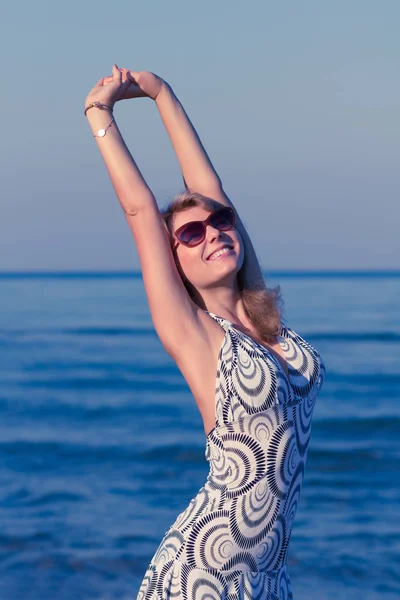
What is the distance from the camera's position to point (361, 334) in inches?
1087

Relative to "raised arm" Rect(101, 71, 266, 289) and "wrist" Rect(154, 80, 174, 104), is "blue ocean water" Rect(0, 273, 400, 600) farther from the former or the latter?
"wrist" Rect(154, 80, 174, 104)

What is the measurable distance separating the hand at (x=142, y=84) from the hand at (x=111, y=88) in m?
0.01

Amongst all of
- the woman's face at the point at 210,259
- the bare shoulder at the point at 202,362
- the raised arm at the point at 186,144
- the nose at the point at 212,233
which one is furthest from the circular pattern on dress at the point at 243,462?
the raised arm at the point at 186,144

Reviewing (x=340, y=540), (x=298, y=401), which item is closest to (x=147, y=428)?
(x=340, y=540)

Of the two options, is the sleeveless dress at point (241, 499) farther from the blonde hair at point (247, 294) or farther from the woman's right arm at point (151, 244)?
the blonde hair at point (247, 294)

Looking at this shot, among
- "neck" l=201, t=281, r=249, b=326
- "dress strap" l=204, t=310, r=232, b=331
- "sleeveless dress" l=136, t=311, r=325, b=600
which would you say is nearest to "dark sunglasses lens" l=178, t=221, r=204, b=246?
"neck" l=201, t=281, r=249, b=326

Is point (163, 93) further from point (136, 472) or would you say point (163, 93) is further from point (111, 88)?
point (136, 472)

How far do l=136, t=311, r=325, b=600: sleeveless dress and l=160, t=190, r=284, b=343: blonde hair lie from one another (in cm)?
34

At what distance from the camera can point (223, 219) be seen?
357 cm

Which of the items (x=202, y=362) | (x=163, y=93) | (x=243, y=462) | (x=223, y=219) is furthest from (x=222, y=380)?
(x=163, y=93)

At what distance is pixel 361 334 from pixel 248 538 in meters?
25.1

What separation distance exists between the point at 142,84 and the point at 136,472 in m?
7.93

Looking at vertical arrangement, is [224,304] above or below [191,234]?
below

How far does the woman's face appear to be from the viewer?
3.46m
